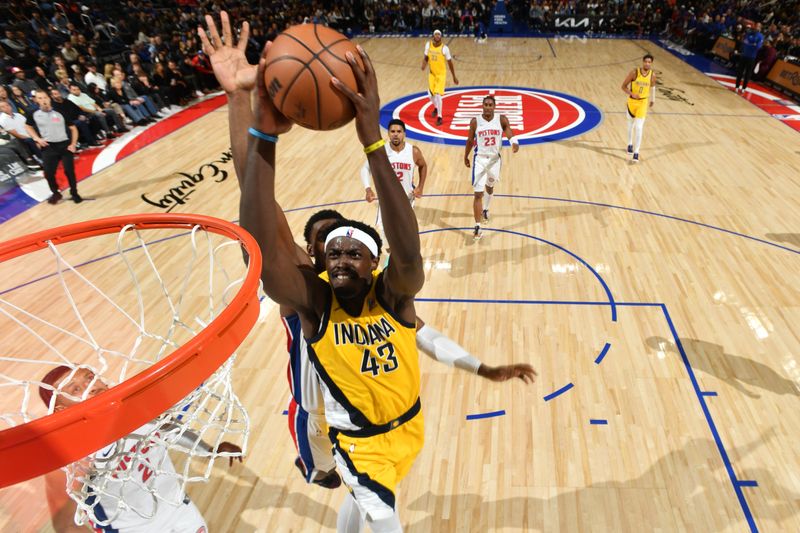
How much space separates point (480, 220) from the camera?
6.88m

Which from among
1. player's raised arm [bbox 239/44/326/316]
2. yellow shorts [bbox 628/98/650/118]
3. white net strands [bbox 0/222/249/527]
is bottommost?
white net strands [bbox 0/222/249/527]

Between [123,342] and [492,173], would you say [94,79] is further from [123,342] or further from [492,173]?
[492,173]

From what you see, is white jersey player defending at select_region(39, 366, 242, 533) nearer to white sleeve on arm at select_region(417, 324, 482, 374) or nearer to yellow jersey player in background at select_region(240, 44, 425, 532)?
yellow jersey player in background at select_region(240, 44, 425, 532)

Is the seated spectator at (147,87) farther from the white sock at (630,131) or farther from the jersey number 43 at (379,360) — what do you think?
the jersey number 43 at (379,360)

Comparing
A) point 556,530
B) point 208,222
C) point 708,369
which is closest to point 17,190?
point 208,222

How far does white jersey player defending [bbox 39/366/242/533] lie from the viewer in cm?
229

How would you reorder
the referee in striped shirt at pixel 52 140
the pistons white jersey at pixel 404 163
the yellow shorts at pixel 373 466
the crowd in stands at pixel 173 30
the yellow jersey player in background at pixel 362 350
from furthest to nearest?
the crowd in stands at pixel 173 30 → the referee in striped shirt at pixel 52 140 → the pistons white jersey at pixel 404 163 → the yellow shorts at pixel 373 466 → the yellow jersey player in background at pixel 362 350

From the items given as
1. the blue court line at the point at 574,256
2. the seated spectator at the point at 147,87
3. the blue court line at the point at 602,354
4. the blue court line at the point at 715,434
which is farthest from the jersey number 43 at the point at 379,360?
the seated spectator at the point at 147,87

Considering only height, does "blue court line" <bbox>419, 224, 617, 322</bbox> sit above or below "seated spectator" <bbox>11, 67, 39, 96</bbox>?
below

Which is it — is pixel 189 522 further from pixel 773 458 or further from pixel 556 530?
pixel 773 458

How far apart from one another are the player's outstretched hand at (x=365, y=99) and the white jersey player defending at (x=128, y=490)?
1.54 meters

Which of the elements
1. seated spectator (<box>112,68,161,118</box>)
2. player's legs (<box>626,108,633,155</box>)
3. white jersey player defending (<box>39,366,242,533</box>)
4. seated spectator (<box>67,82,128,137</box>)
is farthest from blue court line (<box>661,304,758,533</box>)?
seated spectator (<box>112,68,161,118</box>)

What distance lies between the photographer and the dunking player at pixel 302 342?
2.09 metres

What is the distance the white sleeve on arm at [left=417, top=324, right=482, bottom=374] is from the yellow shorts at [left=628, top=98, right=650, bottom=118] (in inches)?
289
